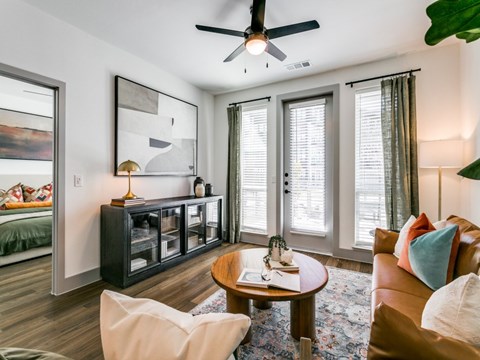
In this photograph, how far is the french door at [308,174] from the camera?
3.60 m

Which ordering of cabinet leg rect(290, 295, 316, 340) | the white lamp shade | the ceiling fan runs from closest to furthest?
cabinet leg rect(290, 295, 316, 340) < the ceiling fan < the white lamp shade

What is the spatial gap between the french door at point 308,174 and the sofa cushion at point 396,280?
5.38 feet

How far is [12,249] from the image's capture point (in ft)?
10.1

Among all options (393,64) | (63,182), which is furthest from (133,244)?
(393,64)

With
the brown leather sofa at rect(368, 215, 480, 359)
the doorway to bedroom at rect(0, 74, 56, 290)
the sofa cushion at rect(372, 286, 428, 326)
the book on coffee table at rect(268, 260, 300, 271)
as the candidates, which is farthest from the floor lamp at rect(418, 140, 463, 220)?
the doorway to bedroom at rect(0, 74, 56, 290)

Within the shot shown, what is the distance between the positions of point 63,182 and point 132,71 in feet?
5.27

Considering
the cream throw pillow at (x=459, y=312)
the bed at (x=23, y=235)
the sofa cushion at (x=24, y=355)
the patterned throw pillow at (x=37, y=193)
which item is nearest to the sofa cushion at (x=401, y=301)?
the cream throw pillow at (x=459, y=312)

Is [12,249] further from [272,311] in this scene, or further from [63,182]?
[272,311]

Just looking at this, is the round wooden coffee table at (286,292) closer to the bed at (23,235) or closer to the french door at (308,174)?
the french door at (308,174)

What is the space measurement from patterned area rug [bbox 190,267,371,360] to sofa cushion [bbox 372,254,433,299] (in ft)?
1.38

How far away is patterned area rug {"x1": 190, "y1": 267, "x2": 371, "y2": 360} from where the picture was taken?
159 centimetres

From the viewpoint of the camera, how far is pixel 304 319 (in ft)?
5.54

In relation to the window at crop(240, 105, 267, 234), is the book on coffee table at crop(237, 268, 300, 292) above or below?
below

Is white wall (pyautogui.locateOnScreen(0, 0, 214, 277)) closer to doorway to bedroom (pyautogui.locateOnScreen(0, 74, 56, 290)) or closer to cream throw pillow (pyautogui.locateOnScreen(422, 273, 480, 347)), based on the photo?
doorway to bedroom (pyautogui.locateOnScreen(0, 74, 56, 290))
